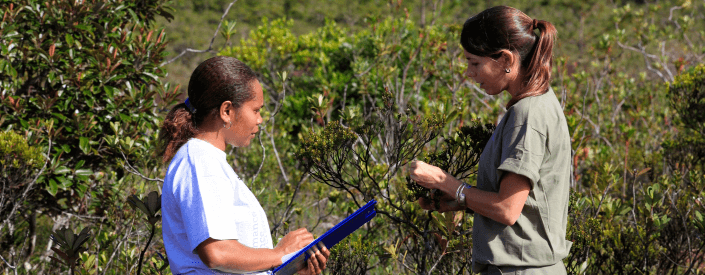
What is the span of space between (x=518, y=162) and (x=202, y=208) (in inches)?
34.7

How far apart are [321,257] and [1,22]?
117 inches

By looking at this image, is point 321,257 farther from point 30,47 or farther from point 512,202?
point 30,47

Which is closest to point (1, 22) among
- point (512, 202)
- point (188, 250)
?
point (188, 250)

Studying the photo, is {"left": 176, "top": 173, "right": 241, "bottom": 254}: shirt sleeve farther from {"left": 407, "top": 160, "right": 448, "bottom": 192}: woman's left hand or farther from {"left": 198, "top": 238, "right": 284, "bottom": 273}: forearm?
{"left": 407, "top": 160, "right": 448, "bottom": 192}: woman's left hand

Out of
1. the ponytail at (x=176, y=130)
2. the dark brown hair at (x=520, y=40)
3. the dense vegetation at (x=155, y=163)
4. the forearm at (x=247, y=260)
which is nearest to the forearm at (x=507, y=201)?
the dark brown hair at (x=520, y=40)

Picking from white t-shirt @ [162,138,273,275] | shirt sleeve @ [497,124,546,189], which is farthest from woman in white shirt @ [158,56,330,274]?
shirt sleeve @ [497,124,546,189]

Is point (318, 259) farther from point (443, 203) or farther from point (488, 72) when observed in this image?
point (488, 72)

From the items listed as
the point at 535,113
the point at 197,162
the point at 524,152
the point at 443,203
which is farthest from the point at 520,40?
the point at 197,162

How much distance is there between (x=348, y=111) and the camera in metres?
2.50

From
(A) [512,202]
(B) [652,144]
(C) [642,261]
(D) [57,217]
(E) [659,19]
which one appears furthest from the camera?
(E) [659,19]

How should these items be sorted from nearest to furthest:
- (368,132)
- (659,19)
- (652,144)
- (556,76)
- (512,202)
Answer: (512,202), (368,132), (652,144), (556,76), (659,19)

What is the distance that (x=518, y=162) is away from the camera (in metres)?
1.44

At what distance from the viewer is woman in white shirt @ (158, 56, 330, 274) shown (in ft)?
4.69

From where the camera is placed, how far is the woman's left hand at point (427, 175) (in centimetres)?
164
